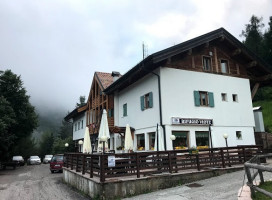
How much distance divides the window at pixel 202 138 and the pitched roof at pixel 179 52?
15.9ft

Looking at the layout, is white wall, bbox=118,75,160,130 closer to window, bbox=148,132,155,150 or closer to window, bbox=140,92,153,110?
window, bbox=140,92,153,110

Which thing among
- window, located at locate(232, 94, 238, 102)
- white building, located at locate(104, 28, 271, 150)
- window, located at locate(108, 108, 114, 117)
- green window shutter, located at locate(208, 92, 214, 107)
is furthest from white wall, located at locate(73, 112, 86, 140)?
window, located at locate(232, 94, 238, 102)

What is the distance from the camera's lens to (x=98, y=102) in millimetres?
23094

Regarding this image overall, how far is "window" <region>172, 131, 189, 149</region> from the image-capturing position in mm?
14234

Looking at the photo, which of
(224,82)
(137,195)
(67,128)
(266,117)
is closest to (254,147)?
(224,82)

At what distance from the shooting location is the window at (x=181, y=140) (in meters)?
14.2

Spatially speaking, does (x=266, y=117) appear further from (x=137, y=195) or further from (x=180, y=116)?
(x=137, y=195)

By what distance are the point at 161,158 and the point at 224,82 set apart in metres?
8.74

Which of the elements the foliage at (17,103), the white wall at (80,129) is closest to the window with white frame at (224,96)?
the white wall at (80,129)

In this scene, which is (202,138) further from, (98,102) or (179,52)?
(98,102)

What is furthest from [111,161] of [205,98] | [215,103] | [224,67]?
[224,67]

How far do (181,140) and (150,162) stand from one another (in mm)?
4895

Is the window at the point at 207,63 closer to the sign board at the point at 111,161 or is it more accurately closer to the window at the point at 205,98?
the window at the point at 205,98

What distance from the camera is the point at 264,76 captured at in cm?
1900
